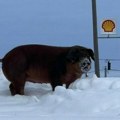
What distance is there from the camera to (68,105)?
5.93 m

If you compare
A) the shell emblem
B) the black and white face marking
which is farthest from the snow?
the shell emblem

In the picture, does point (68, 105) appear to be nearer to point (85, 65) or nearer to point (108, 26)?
point (85, 65)

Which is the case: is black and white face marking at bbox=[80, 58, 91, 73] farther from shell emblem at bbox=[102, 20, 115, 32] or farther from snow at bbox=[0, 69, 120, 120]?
shell emblem at bbox=[102, 20, 115, 32]

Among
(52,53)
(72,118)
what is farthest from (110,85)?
(72,118)

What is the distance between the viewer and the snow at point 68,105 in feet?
16.9

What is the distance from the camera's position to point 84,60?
721 cm

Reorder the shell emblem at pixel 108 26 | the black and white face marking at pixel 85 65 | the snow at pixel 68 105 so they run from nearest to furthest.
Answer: the snow at pixel 68 105 < the black and white face marking at pixel 85 65 < the shell emblem at pixel 108 26

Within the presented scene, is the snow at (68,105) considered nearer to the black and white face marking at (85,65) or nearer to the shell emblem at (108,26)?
the black and white face marking at (85,65)

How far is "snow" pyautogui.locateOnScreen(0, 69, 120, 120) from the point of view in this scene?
203 inches

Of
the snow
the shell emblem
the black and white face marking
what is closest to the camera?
the snow

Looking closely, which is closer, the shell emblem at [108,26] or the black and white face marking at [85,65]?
the black and white face marking at [85,65]

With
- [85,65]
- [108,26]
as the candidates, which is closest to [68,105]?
[85,65]

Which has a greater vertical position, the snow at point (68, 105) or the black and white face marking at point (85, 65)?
the black and white face marking at point (85, 65)

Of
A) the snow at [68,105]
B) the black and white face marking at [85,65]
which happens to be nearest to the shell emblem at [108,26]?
the snow at [68,105]
